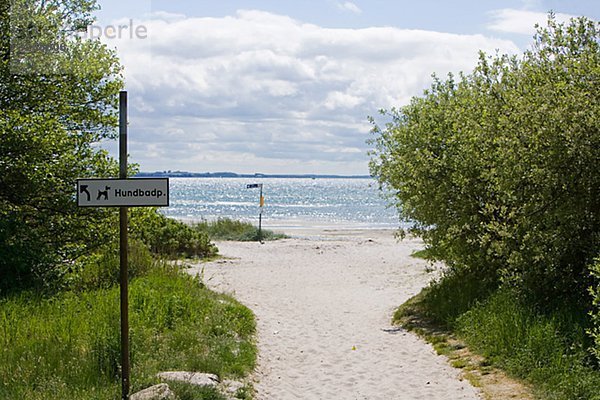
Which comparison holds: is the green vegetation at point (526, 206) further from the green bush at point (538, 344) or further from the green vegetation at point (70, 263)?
the green vegetation at point (70, 263)

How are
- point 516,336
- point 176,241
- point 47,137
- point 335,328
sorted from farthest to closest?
point 176,241 < point 335,328 < point 47,137 < point 516,336

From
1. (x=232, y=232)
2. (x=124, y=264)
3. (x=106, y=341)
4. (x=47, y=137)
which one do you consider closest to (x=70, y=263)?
(x=47, y=137)

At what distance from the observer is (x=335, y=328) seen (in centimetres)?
1327

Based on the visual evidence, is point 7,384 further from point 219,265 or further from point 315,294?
point 219,265

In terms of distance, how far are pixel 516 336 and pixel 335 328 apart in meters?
4.43

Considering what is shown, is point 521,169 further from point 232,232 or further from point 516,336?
point 232,232

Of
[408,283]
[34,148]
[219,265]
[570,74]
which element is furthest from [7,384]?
[219,265]

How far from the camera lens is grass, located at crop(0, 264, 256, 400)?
24.1 feet

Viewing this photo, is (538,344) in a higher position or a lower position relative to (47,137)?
lower

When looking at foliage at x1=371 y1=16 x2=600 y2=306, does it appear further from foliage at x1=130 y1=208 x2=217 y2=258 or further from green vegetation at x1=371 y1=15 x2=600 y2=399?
foliage at x1=130 y1=208 x2=217 y2=258

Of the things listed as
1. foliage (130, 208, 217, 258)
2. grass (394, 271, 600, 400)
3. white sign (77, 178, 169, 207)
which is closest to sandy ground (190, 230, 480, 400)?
grass (394, 271, 600, 400)

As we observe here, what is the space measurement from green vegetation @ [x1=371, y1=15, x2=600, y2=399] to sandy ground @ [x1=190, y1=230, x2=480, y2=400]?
102 cm

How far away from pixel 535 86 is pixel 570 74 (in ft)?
1.76

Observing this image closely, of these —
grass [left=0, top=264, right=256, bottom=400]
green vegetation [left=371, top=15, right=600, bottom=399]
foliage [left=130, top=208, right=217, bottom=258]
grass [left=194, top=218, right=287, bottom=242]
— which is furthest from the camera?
grass [left=194, top=218, right=287, bottom=242]
